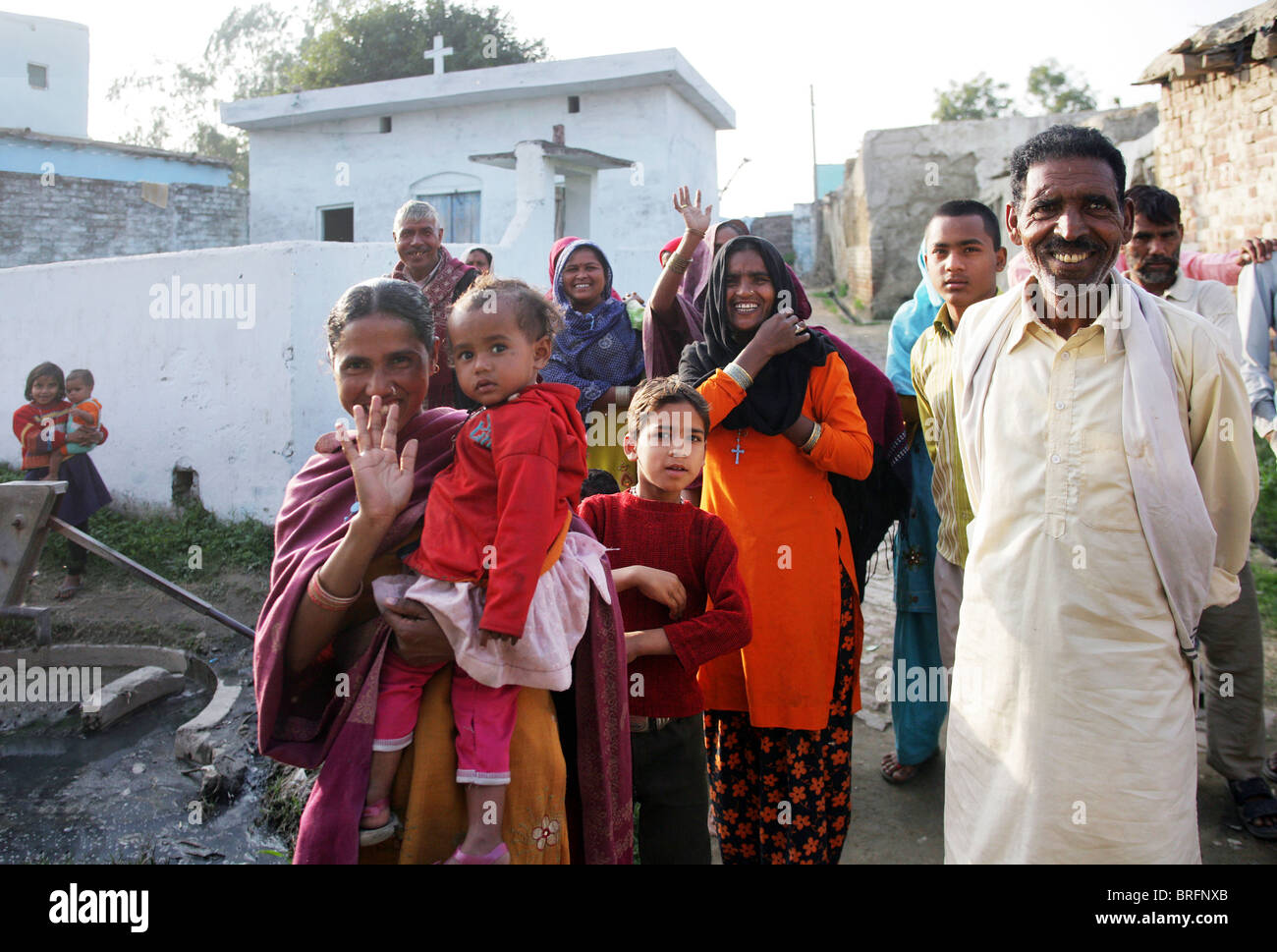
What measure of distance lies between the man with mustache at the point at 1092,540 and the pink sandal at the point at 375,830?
4.37ft

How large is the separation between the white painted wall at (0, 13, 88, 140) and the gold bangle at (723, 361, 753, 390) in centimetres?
2424

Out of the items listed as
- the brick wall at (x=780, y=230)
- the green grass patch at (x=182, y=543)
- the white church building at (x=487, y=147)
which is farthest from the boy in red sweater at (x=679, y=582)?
the brick wall at (x=780, y=230)

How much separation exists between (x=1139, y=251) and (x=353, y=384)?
3217 millimetres

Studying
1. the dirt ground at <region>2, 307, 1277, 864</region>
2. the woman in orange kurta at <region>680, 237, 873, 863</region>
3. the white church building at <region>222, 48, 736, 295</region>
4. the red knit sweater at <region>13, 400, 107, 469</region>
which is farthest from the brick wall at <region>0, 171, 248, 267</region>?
the woman in orange kurta at <region>680, 237, 873, 863</region>

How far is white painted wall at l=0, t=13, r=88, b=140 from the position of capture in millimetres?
21594

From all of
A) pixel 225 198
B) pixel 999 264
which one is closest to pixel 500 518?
pixel 999 264

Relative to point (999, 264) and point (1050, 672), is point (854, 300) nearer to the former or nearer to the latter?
point (999, 264)

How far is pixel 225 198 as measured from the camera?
50.8 feet

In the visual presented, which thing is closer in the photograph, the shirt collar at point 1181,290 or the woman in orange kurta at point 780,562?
the woman in orange kurta at point 780,562

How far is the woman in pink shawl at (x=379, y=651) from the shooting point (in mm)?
1731

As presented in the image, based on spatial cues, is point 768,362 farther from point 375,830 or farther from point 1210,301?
point 1210,301

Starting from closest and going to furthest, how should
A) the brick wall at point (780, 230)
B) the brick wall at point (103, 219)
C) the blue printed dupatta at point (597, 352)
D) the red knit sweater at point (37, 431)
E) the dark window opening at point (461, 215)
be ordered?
the blue printed dupatta at point (597, 352)
the red knit sweater at point (37, 431)
the dark window opening at point (461, 215)
the brick wall at point (103, 219)
the brick wall at point (780, 230)

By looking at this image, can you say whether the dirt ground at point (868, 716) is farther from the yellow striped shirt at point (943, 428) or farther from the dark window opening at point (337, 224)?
the dark window opening at point (337, 224)

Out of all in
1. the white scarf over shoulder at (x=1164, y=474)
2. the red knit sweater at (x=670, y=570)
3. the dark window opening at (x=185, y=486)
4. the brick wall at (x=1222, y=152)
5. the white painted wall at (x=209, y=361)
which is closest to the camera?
the white scarf over shoulder at (x=1164, y=474)
